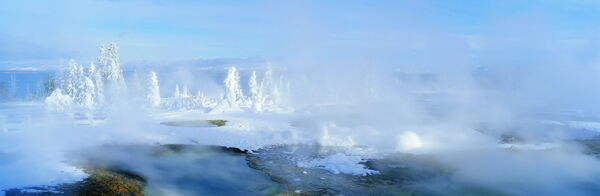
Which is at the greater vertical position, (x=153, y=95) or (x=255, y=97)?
(x=153, y=95)

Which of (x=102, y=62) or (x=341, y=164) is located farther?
(x=102, y=62)

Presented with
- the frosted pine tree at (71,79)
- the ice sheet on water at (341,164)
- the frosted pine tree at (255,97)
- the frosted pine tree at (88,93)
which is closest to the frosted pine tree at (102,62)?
the frosted pine tree at (88,93)

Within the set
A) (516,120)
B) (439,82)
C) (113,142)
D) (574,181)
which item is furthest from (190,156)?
(439,82)

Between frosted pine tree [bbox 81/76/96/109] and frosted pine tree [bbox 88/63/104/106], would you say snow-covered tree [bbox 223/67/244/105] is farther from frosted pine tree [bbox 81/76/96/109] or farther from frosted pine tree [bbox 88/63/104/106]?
frosted pine tree [bbox 81/76/96/109]

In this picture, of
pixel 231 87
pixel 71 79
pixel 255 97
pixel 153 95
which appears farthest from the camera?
pixel 153 95

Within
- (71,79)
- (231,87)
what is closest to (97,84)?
(71,79)

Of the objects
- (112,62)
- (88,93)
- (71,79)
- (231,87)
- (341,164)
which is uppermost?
(112,62)

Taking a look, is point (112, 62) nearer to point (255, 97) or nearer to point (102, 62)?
point (102, 62)

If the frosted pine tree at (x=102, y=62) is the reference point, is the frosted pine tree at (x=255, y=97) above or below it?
below

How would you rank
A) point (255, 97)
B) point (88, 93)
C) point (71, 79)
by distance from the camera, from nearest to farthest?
point (88, 93), point (71, 79), point (255, 97)

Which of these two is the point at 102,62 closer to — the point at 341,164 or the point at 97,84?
the point at 97,84

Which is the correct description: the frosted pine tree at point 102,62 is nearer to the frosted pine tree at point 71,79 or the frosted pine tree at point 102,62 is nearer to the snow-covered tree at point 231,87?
the frosted pine tree at point 71,79

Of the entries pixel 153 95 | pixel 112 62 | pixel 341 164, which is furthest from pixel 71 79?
pixel 341 164

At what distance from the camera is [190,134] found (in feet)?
128
